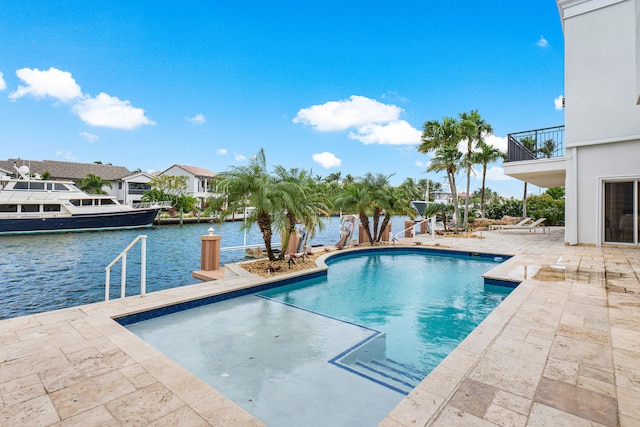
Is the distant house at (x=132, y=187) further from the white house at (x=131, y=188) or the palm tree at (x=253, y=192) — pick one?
the palm tree at (x=253, y=192)

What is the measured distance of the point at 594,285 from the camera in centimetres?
583

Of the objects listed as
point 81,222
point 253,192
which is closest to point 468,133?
point 253,192

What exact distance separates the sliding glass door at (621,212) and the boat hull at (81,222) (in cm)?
3054

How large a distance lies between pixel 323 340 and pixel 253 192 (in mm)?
4466

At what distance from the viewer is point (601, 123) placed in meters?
10.8

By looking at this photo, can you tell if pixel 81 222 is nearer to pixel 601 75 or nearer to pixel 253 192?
pixel 253 192

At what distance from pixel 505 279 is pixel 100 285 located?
10.7m

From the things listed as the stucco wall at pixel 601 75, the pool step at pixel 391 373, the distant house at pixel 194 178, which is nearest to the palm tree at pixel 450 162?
the stucco wall at pixel 601 75

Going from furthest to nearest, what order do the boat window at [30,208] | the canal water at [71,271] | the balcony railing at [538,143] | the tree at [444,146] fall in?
the boat window at [30,208] → the tree at [444,146] → the balcony railing at [538,143] → the canal water at [71,271]

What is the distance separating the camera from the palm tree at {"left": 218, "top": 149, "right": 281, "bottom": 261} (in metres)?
7.64

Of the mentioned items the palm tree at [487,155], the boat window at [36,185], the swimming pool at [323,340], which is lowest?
the swimming pool at [323,340]

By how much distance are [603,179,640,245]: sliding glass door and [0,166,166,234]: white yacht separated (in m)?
30.6

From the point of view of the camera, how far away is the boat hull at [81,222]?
22797 mm

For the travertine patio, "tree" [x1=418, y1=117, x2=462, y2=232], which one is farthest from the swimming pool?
"tree" [x1=418, y1=117, x2=462, y2=232]
